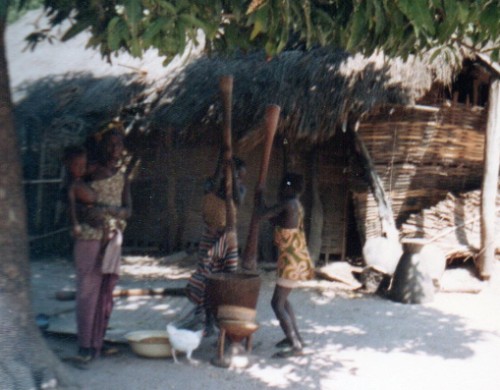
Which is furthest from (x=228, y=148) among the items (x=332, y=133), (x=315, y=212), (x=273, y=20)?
(x=315, y=212)

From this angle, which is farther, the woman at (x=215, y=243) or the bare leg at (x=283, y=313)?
the woman at (x=215, y=243)

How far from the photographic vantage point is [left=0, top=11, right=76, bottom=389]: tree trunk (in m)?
3.87

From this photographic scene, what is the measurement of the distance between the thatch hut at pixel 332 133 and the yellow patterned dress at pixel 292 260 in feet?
10.5

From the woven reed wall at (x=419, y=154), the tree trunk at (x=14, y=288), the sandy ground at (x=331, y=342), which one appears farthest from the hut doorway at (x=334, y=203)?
the tree trunk at (x=14, y=288)

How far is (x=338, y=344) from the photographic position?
18.6 feet

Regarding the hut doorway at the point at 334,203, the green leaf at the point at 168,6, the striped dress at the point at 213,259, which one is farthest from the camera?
the hut doorway at the point at 334,203

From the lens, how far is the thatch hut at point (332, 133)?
320 inches

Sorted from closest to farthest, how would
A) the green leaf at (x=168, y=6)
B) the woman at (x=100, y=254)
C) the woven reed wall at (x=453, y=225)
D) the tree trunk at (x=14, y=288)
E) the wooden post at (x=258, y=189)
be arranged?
1. the green leaf at (x=168, y=6)
2. the tree trunk at (x=14, y=288)
3. the woman at (x=100, y=254)
4. the wooden post at (x=258, y=189)
5. the woven reed wall at (x=453, y=225)

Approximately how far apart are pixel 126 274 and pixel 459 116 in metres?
5.16

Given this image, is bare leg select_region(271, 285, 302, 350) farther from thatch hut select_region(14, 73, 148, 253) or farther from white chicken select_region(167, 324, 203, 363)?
thatch hut select_region(14, 73, 148, 253)

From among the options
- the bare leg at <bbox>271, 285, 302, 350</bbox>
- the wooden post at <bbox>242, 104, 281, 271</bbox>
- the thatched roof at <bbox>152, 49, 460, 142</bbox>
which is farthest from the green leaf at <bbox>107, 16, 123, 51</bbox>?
the thatched roof at <bbox>152, 49, 460, 142</bbox>

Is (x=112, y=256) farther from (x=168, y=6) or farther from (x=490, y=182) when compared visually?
(x=490, y=182)

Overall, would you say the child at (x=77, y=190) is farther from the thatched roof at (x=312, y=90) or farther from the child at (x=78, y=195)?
the thatched roof at (x=312, y=90)

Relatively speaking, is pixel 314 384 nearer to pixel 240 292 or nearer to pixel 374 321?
pixel 240 292
